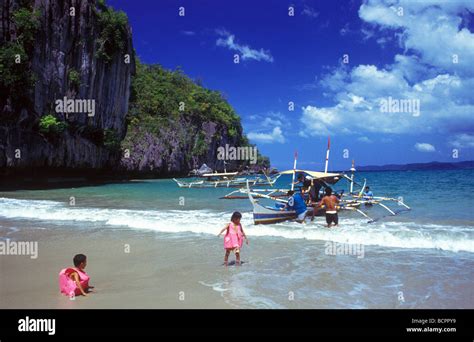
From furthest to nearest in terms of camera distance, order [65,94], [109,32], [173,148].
A: 1. [173,148]
2. [109,32]
3. [65,94]

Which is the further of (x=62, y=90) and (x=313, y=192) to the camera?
(x=62, y=90)

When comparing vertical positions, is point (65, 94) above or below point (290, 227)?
above

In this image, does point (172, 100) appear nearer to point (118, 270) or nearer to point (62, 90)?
point (62, 90)

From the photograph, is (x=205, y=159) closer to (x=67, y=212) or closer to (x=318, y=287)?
(x=67, y=212)

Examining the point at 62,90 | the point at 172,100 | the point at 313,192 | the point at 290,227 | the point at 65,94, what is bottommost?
the point at 290,227

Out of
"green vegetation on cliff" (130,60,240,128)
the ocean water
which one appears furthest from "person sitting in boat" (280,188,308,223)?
"green vegetation on cliff" (130,60,240,128)

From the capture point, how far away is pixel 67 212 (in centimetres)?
1623

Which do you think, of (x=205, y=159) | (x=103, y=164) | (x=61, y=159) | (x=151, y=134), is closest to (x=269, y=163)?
(x=205, y=159)

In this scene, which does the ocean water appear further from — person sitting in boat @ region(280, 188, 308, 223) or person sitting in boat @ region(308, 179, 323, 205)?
person sitting in boat @ region(308, 179, 323, 205)

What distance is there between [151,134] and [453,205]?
44526 millimetres

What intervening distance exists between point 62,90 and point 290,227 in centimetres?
→ 2884

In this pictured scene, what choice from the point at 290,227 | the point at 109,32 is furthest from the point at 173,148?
the point at 290,227

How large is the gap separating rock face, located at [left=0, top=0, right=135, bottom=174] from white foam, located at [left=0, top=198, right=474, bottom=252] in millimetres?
14686

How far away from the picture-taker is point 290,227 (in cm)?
1255
